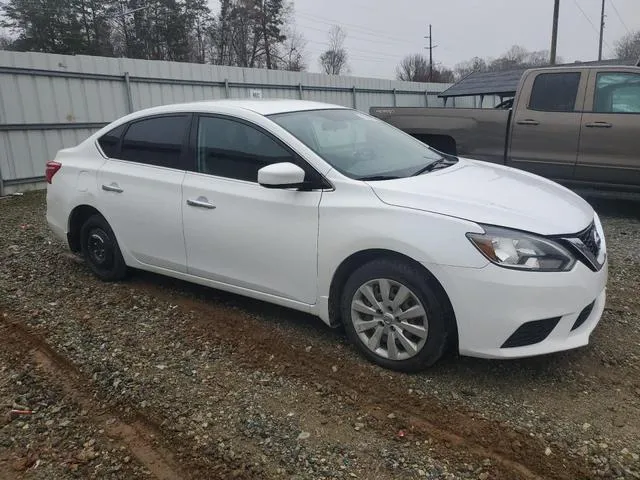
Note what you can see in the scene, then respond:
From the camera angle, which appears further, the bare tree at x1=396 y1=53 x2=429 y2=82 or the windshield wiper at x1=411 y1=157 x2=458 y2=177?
the bare tree at x1=396 y1=53 x2=429 y2=82

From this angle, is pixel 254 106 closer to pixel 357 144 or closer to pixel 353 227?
pixel 357 144

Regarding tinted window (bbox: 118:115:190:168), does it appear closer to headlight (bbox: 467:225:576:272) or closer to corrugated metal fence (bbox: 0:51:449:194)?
headlight (bbox: 467:225:576:272)

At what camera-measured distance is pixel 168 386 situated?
317 cm

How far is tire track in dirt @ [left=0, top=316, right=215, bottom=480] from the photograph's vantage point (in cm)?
254

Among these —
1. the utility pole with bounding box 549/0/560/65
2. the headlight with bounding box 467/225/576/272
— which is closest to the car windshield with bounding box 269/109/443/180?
the headlight with bounding box 467/225/576/272

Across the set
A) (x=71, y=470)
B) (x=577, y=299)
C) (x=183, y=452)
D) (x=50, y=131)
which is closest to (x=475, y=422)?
(x=577, y=299)

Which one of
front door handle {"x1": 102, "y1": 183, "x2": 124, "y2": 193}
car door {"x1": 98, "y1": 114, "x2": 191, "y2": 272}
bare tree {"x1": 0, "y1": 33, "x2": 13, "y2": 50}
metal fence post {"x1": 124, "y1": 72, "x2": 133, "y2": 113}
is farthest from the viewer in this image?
bare tree {"x1": 0, "y1": 33, "x2": 13, "y2": 50}

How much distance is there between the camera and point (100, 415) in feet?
9.60

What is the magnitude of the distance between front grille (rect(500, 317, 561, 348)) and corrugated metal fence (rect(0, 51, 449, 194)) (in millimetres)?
8994

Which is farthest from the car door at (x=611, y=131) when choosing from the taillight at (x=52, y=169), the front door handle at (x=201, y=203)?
the taillight at (x=52, y=169)

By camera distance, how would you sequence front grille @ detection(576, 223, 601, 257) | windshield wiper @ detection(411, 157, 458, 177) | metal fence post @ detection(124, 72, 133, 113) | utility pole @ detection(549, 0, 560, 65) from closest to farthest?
front grille @ detection(576, 223, 601, 257) < windshield wiper @ detection(411, 157, 458, 177) < metal fence post @ detection(124, 72, 133, 113) < utility pole @ detection(549, 0, 560, 65)

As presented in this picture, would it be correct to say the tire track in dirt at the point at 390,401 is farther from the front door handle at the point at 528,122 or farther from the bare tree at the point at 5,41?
the bare tree at the point at 5,41

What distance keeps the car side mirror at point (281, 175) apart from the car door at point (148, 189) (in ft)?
3.30

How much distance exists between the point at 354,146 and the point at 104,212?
2.24 m
